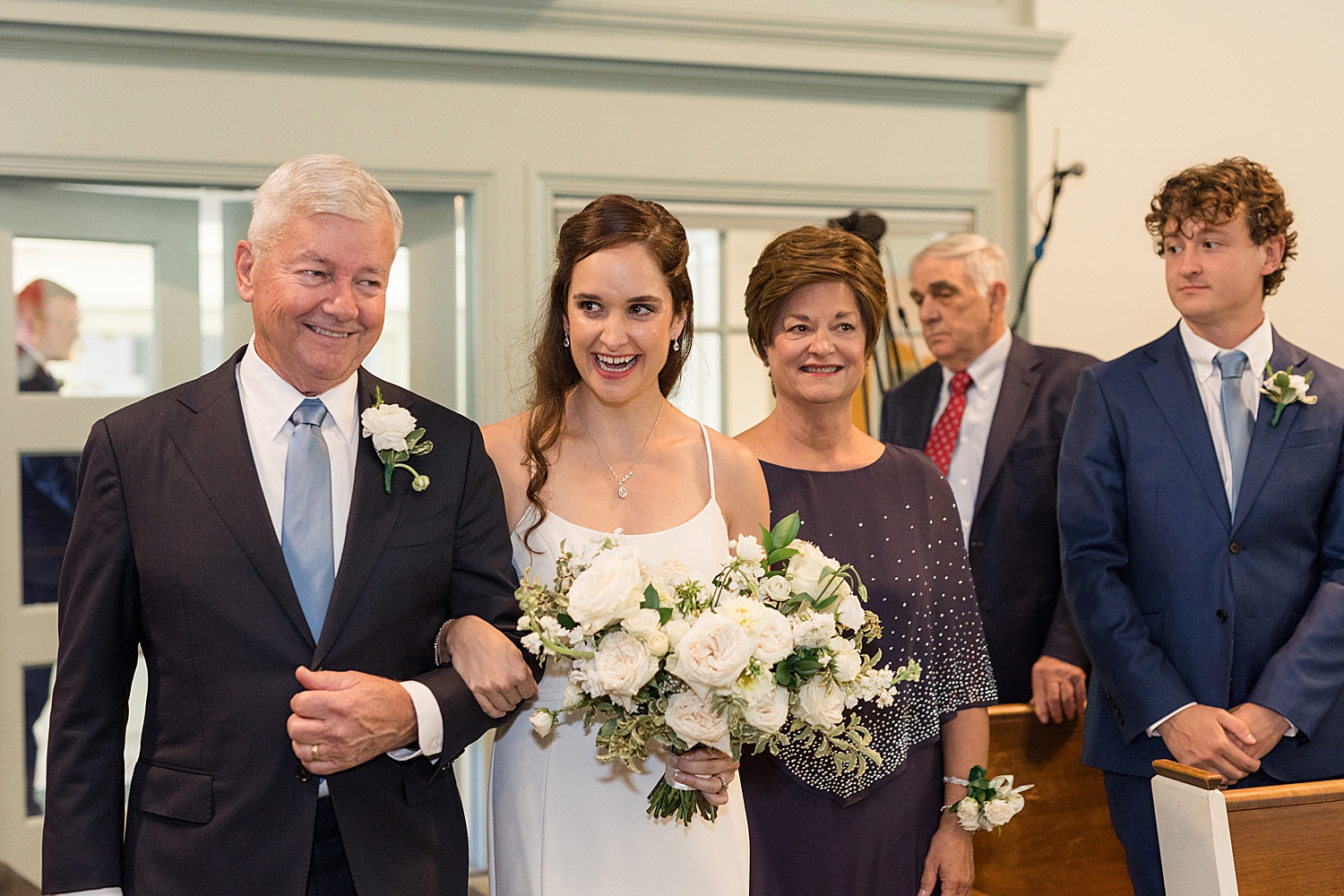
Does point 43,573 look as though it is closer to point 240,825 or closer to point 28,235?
point 28,235

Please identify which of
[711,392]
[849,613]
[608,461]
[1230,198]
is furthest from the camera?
[711,392]

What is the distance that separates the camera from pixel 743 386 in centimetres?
479

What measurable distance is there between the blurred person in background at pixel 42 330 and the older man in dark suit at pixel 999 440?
8.98ft

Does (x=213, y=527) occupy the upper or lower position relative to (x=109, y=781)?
upper

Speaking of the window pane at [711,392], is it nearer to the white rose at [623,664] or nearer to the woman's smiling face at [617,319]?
the woman's smiling face at [617,319]

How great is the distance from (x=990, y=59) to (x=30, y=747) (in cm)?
416

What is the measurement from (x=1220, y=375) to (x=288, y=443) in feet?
7.21

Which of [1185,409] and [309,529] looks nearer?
[309,529]

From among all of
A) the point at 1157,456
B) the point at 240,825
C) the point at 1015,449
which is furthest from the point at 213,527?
the point at 1015,449

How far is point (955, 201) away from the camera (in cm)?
477

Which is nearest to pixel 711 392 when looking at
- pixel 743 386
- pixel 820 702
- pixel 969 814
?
pixel 743 386

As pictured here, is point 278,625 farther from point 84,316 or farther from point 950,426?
point 84,316

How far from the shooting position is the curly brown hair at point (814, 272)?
267 cm

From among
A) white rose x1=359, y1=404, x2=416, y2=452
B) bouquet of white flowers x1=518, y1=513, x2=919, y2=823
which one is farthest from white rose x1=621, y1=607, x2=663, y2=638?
white rose x1=359, y1=404, x2=416, y2=452
